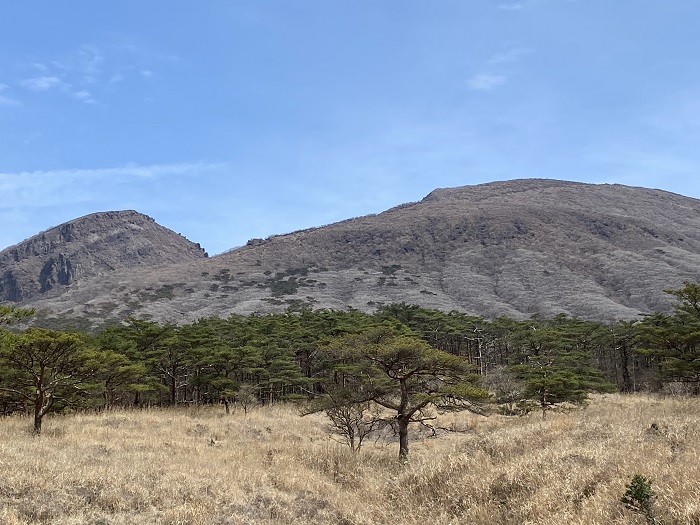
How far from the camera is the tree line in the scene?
57.2 ft

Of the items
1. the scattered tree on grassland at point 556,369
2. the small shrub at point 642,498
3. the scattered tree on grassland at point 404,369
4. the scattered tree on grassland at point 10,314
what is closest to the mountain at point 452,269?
the scattered tree on grassland at point 556,369

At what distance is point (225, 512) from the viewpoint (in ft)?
31.5

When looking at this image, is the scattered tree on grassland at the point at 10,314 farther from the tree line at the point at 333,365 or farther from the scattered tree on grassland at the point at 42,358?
the scattered tree on grassland at the point at 42,358

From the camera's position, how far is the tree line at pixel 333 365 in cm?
1744

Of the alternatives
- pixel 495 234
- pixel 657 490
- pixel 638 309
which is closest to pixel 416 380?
pixel 657 490

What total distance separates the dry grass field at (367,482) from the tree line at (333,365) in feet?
11.0

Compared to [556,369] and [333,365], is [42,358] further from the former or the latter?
[556,369]

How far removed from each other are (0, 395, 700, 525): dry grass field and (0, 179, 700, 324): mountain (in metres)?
82.4

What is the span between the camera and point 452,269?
12888cm

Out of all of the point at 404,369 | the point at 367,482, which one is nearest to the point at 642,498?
the point at 367,482

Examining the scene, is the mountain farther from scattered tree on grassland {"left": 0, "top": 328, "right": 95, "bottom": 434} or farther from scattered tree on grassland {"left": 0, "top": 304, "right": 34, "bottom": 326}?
scattered tree on grassland {"left": 0, "top": 304, "right": 34, "bottom": 326}

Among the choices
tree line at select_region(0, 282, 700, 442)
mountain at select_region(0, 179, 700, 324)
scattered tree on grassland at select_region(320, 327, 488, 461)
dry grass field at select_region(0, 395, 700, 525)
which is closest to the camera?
dry grass field at select_region(0, 395, 700, 525)

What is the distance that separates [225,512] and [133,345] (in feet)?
90.7

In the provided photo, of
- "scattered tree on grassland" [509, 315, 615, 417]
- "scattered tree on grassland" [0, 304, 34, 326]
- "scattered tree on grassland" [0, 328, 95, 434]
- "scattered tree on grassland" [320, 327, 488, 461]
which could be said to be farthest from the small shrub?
"scattered tree on grassland" [509, 315, 615, 417]
